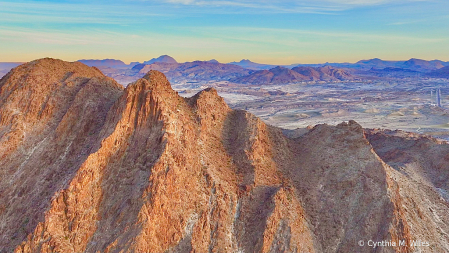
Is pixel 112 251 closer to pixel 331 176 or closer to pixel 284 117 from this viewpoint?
pixel 331 176

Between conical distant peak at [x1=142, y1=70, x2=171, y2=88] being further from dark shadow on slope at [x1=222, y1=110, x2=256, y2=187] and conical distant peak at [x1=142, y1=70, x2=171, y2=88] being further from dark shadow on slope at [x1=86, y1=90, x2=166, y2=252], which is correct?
dark shadow on slope at [x1=222, y1=110, x2=256, y2=187]

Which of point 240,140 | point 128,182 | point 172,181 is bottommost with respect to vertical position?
point 128,182

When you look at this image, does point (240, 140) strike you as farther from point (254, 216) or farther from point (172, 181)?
point (172, 181)

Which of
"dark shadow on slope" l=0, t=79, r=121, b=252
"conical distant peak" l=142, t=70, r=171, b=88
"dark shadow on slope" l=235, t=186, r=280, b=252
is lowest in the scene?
"dark shadow on slope" l=235, t=186, r=280, b=252

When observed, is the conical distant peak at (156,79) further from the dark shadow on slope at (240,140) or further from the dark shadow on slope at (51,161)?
the dark shadow on slope at (240,140)

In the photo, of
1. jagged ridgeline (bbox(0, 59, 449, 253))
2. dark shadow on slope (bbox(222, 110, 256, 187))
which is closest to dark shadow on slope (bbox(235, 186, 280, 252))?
jagged ridgeline (bbox(0, 59, 449, 253))

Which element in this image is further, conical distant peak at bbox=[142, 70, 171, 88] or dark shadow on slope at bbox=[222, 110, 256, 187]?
conical distant peak at bbox=[142, 70, 171, 88]

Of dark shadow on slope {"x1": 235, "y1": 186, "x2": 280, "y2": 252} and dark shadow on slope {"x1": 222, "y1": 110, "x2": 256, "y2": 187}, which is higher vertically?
dark shadow on slope {"x1": 222, "y1": 110, "x2": 256, "y2": 187}

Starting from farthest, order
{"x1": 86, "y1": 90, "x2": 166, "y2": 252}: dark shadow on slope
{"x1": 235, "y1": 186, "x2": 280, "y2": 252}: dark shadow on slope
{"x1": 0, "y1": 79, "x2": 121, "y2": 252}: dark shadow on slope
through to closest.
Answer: {"x1": 235, "y1": 186, "x2": 280, "y2": 252}: dark shadow on slope
{"x1": 0, "y1": 79, "x2": 121, "y2": 252}: dark shadow on slope
{"x1": 86, "y1": 90, "x2": 166, "y2": 252}: dark shadow on slope

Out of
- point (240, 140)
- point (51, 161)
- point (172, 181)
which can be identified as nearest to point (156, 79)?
point (240, 140)

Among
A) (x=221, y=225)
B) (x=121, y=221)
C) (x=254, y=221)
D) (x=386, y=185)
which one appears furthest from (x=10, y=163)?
(x=386, y=185)
